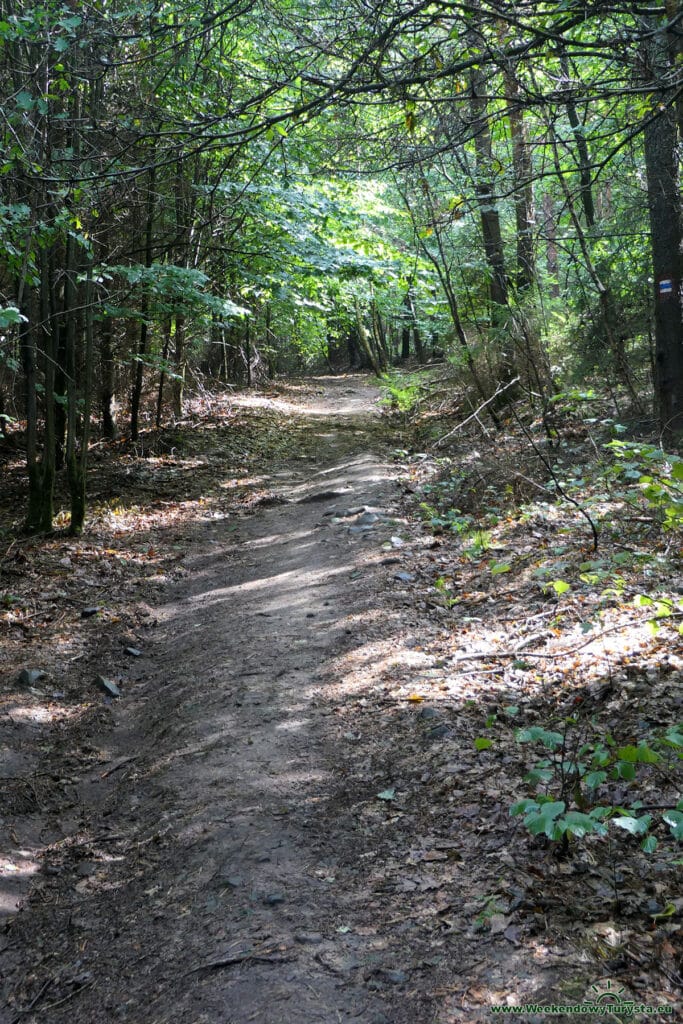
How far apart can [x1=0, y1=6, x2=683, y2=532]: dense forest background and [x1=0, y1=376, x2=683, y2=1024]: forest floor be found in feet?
6.59

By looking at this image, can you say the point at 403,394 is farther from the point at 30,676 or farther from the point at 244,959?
the point at 244,959

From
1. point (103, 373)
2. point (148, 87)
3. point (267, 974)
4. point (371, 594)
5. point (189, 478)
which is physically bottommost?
point (267, 974)

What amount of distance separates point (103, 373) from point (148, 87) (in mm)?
4548

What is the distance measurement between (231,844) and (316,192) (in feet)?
43.7

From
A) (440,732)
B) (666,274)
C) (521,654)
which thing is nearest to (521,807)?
(440,732)

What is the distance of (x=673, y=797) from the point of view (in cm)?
348

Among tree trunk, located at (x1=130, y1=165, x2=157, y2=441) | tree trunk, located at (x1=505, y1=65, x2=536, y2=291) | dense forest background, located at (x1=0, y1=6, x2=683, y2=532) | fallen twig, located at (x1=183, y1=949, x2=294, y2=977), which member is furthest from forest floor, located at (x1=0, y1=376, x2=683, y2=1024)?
tree trunk, located at (x1=130, y1=165, x2=157, y2=441)

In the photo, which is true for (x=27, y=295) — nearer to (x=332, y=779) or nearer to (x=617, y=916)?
(x=332, y=779)

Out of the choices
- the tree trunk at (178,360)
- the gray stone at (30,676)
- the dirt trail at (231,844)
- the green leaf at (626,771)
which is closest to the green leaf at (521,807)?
the green leaf at (626,771)

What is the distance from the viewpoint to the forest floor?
2943 mm

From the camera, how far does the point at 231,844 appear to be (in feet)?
12.7

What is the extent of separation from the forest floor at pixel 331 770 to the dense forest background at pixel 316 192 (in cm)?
201

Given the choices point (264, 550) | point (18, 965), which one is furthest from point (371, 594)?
point (18, 965)

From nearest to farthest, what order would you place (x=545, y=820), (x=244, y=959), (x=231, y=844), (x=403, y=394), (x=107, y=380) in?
(x=545, y=820) < (x=244, y=959) < (x=231, y=844) < (x=107, y=380) < (x=403, y=394)
